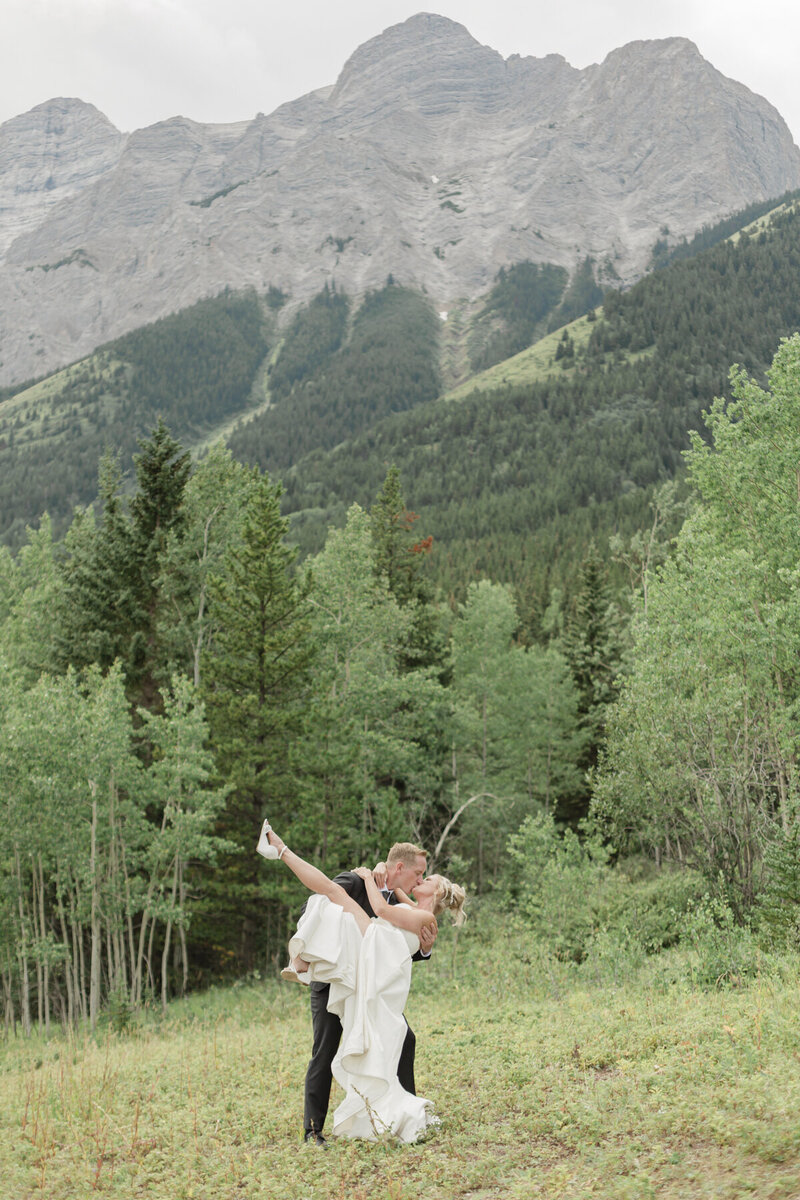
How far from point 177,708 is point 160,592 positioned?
22.2ft

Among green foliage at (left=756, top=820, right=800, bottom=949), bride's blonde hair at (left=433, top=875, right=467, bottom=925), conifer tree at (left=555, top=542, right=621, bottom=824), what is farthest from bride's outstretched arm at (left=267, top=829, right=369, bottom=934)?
conifer tree at (left=555, top=542, right=621, bottom=824)

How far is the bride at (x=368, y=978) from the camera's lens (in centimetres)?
679

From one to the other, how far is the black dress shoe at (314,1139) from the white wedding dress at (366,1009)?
0.15 meters

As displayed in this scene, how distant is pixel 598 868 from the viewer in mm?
20281

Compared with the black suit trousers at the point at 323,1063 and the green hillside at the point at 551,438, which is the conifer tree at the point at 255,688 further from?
the green hillside at the point at 551,438

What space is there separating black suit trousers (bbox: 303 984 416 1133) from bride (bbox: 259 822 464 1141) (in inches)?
5.9

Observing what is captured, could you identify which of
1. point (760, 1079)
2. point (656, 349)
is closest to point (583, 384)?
point (656, 349)

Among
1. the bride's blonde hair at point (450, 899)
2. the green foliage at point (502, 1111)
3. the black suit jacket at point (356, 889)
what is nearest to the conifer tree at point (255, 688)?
the green foliage at point (502, 1111)

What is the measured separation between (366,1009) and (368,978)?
241mm

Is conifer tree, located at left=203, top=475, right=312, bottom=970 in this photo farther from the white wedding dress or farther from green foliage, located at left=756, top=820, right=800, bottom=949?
the white wedding dress

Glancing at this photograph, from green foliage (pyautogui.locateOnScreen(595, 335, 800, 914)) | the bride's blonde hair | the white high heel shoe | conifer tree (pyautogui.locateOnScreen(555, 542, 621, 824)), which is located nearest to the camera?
the white high heel shoe

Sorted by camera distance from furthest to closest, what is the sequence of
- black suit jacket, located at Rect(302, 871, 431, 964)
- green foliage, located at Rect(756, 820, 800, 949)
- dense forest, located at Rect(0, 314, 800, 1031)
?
dense forest, located at Rect(0, 314, 800, 1031) < green foliage, located at Rect(756, 820, 800, 949) < black suit jacket, located at Rect(302, 871, 431, 964)

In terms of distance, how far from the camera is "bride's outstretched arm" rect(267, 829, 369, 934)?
6.64 meters

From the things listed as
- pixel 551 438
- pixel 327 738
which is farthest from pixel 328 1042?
pixel 551 438
